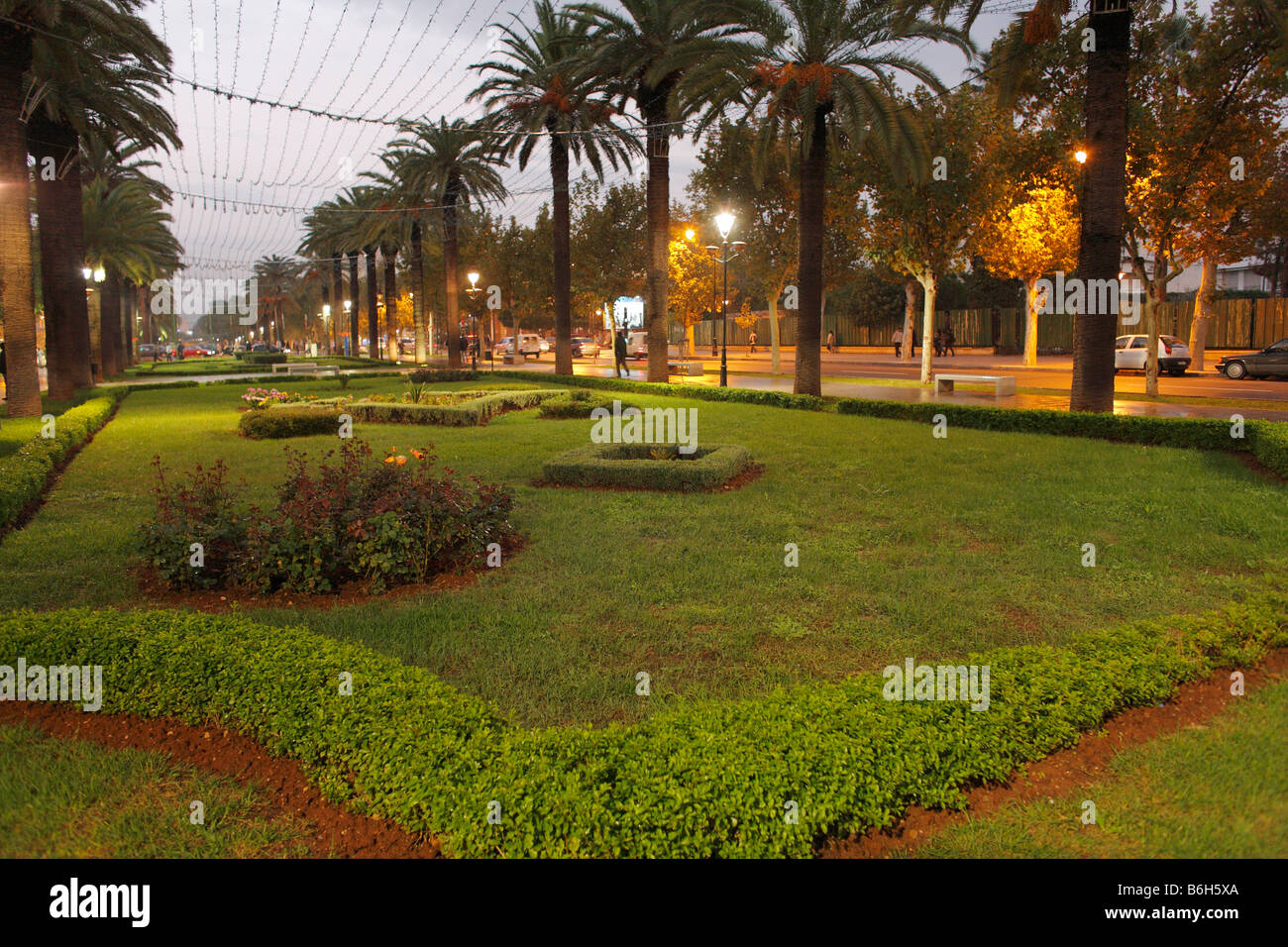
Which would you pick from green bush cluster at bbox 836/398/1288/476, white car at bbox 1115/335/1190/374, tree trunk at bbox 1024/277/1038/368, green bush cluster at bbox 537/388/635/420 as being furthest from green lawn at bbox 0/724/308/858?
tree trunk at bbox 1024/277/1038/368

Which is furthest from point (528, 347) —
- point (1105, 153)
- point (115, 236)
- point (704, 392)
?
point (1105, 153)

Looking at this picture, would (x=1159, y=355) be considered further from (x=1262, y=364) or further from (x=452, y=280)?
(x=452, y=280)

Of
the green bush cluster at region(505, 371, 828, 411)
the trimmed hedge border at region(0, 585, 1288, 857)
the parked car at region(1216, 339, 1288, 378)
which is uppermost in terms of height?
the parked car at region(1216, 339, 1288, 378)

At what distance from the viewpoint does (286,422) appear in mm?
15688

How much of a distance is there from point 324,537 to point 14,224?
48.0 ft

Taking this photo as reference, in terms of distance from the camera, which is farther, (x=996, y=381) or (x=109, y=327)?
(x=109, y=327)

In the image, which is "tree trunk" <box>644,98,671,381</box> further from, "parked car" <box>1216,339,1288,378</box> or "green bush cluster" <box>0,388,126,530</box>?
"parked car" <box>1216,339,1288,378</box>

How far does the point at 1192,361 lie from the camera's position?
31766mm

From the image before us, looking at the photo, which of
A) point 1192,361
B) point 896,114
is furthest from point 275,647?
point 1192,361

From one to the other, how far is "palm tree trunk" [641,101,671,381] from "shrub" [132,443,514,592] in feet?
57.0

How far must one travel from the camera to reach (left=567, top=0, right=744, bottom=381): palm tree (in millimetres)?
18922
